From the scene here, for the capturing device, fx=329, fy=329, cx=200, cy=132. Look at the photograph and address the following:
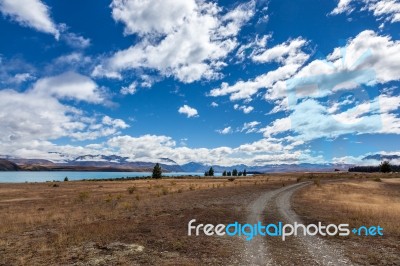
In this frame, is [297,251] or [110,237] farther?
[110,237]

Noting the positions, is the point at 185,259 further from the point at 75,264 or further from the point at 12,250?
the point at 12,250

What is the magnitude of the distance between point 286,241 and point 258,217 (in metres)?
6.71

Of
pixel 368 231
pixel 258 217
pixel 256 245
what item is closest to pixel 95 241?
pixel 256 245

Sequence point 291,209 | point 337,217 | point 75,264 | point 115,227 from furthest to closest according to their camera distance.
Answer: point 291,209
point 337,217
point 115,227
point 75,264

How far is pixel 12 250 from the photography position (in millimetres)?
15367

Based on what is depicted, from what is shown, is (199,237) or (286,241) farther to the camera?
(199,237)

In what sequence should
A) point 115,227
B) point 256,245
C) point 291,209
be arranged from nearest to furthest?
point 256,245
point 115,227
point 291,209

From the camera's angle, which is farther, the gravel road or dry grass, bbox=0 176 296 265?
dry grass, bbox=0 176 296 265

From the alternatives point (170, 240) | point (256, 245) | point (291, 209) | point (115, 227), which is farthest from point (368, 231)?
point (115, 227)

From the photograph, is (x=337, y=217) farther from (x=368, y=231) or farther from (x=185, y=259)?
(x=185, y=259)

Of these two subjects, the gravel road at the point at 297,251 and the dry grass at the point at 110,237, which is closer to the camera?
the gravel road at the point at 297,251

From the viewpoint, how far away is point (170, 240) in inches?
640

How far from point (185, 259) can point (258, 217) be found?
1047cm

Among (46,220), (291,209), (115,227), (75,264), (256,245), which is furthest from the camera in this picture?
(291,209)
